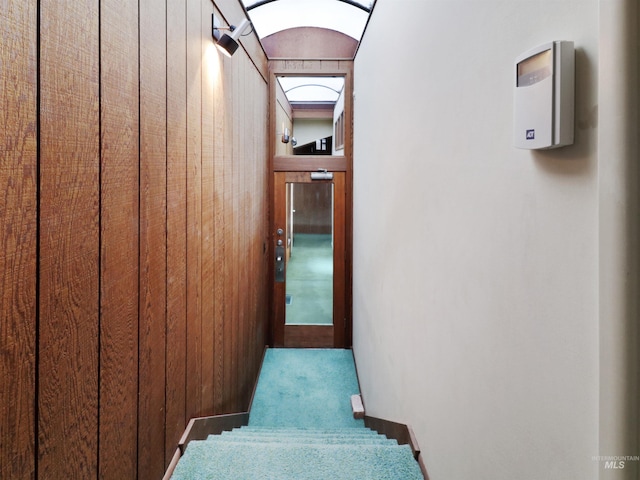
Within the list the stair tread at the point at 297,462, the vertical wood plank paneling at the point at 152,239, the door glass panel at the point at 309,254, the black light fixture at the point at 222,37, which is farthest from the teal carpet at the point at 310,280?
the vertical wood plank paneling at the point at 152,239

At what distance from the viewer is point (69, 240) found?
976mm

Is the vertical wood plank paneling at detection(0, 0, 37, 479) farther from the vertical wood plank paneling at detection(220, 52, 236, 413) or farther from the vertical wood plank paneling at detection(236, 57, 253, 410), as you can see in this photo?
the vertical wood plank paneling at detection(236, 57, 253, 410)

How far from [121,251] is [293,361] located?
346cm

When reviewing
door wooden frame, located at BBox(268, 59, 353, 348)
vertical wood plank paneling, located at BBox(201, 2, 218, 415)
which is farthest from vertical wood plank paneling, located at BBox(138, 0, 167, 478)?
door wooden frame, located at BBox(268, 59, 353, 348)

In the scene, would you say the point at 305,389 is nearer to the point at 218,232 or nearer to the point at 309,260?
the point at 309,260

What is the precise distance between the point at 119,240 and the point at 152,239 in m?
0.24

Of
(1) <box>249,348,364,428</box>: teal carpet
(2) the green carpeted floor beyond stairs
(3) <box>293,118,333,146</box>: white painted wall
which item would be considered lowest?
(1) <box>249,348,364,428</box>: teal carpet

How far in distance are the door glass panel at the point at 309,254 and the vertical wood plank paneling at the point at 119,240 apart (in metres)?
3.39

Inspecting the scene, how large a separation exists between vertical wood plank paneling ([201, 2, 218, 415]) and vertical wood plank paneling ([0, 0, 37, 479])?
123cm

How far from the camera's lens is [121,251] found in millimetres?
1237

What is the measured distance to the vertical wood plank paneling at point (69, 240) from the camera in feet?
A: 2.95

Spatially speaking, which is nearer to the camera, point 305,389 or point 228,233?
point 228,233

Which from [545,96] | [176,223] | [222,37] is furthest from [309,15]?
[545,96]

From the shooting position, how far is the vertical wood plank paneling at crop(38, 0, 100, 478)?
90 centimetres
